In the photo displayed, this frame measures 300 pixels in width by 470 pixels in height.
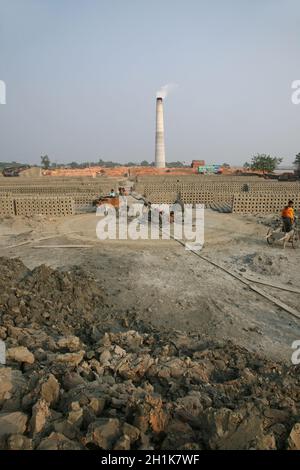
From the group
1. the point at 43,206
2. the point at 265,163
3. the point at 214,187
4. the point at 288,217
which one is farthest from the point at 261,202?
the point at 265,163

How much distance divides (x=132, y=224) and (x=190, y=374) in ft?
30.3

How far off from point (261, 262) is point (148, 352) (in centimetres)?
507

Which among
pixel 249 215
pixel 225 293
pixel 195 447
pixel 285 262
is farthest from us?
pixel 249 215

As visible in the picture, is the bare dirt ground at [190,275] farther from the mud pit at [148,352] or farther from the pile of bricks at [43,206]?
the pile of bricks at [43,206]

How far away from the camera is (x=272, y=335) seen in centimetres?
484

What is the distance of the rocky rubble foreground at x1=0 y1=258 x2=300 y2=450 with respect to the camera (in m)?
2.21

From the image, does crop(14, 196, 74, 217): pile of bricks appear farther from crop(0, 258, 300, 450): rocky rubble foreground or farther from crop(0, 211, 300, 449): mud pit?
crop(0, 258, 300, 450): rocky rubble foreground

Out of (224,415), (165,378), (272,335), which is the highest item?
(224,415)

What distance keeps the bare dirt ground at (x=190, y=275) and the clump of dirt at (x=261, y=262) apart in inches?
0.9

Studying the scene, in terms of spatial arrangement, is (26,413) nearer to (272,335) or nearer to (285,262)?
(272,335)

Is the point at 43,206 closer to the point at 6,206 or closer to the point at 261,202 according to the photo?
the point at 6,206

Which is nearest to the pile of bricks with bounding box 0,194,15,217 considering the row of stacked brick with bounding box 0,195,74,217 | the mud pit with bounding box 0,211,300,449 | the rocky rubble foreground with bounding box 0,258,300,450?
the row of stacked brick with bounding box 0,195,74,217

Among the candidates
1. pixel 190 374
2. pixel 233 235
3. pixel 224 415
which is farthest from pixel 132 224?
pixel 224 415

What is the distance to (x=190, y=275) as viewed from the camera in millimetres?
7258
